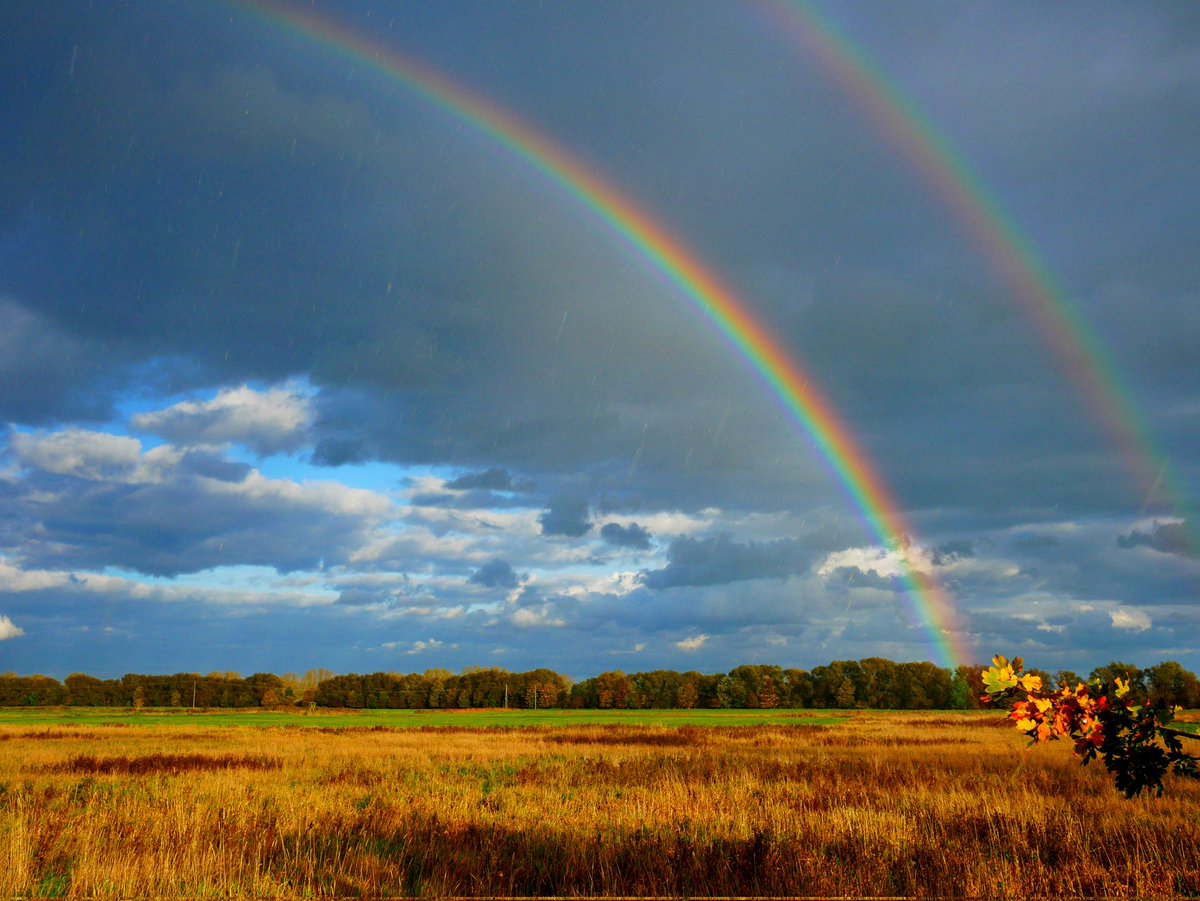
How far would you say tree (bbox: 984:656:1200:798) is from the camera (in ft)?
15.4

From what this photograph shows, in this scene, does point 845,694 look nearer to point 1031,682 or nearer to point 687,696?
point 687,696

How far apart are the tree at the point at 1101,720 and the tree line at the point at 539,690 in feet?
523

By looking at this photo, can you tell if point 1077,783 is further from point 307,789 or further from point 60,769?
point 60,769

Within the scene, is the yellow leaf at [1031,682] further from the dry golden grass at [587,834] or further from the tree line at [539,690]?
the tree line at [539,690]

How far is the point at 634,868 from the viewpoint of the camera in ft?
31.8

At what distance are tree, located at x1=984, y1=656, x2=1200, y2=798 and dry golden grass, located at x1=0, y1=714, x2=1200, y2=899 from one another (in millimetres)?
5127

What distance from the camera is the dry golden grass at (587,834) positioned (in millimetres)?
9219

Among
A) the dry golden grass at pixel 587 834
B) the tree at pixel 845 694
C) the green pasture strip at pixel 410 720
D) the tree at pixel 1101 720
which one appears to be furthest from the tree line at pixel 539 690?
the tree at pixel 1101 720

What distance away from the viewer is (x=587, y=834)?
38.7 ft

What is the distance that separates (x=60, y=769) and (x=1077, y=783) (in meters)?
29.7

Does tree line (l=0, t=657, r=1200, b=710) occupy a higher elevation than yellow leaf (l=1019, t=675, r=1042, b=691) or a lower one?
lower

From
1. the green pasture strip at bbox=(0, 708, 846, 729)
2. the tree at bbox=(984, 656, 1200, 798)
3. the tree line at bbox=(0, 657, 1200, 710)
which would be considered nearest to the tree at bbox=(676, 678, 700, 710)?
the tree line at bbox=(0, 657, 1200, 710)

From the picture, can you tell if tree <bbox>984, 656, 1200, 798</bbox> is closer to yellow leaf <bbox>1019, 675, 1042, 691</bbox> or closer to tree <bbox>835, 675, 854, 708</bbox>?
yellow leaf <bbox>1019, 675, 1042, 691</bbox>

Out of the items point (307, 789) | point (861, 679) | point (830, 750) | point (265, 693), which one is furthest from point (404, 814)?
point (861, 679)
